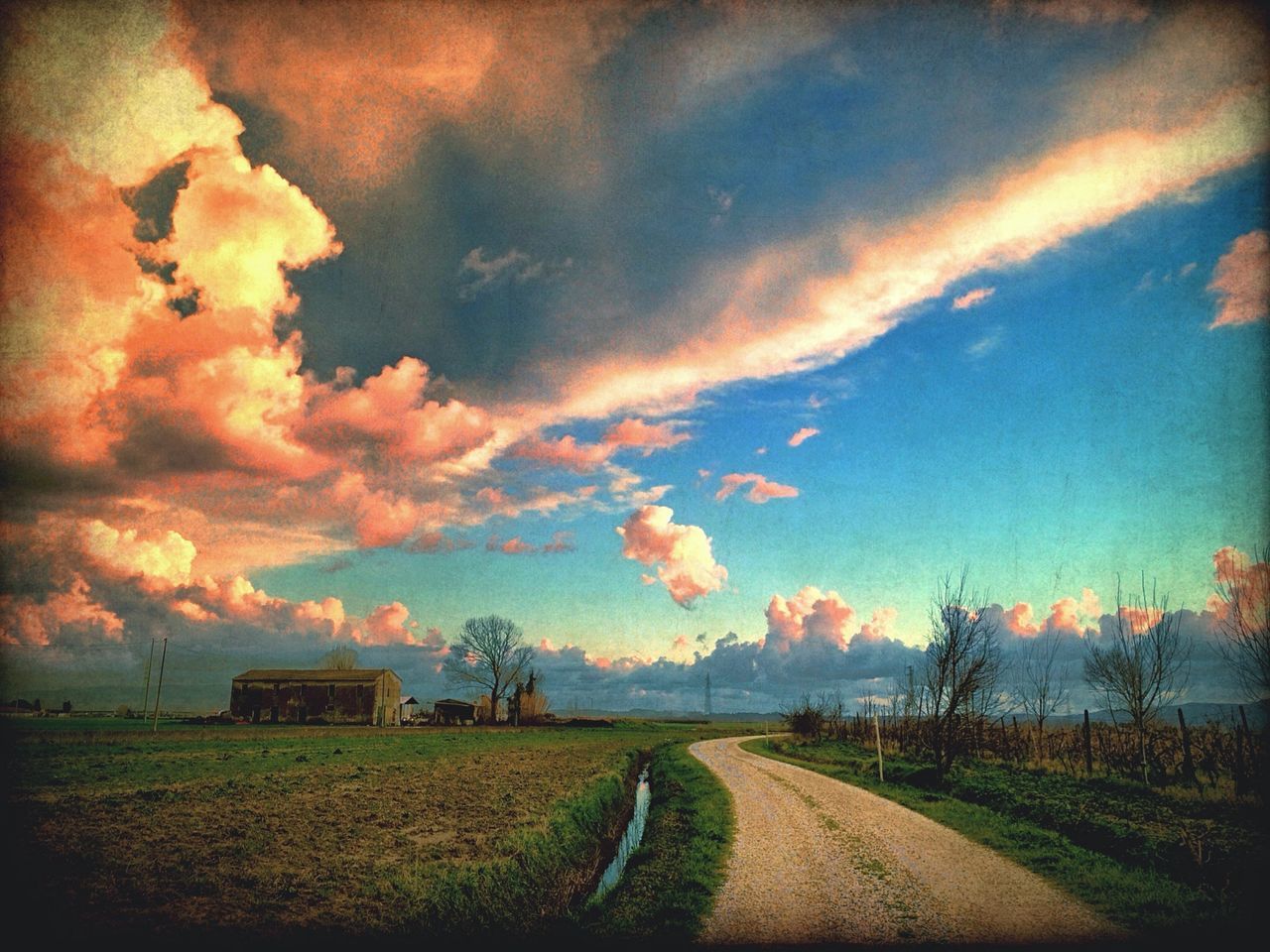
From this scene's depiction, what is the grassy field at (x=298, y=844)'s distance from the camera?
1120 cm

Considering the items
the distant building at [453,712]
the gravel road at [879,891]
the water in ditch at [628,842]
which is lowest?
the distant building at [453,712]

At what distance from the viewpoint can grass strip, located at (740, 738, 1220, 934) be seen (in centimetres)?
1072

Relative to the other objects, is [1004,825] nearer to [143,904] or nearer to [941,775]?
[941,775]

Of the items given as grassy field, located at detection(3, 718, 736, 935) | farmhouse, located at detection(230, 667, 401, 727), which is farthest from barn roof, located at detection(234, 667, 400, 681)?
grassy field, located at detection(3, 718, 736, 935)

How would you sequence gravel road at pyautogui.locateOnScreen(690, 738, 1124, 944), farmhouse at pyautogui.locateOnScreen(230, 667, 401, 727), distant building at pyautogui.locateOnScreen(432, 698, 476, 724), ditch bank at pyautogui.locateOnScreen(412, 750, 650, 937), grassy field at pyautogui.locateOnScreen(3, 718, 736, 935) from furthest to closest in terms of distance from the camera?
1. distant building at pyautogui.locateOnScreen(432, 698, 476, 724)
2. farmhouse at pyautogui.locateOnScreen(230, 667, 401, 727)
3. ditch bank at pyautogui.locateOnScreen(412, 750, 650, 937)
4. grassy field at pyautogui.locateOnScreen(3, 718, 736, 935)
5. gravel road at pyautogui.locateOnScreen(690, 738, 1124, 944)

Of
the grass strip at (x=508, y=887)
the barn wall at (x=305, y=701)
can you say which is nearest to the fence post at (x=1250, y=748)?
the grass strip at (x=508, y=887)

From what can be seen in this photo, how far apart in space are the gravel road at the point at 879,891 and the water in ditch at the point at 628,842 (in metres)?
3.34

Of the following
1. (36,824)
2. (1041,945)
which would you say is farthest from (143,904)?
(1041,945)

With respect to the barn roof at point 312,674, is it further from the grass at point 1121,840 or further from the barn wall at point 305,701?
the grass at point 1121,840

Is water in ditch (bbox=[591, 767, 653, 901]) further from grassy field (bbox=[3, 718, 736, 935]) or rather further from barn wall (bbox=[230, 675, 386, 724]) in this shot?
barn wall (bbox=[230, 675, 386, 724])

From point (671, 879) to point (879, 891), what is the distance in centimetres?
423

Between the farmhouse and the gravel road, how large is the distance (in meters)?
86.3

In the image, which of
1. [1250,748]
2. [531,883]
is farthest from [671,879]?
[1250,748]

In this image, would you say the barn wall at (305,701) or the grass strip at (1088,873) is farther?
the barn wall at (305,701)
